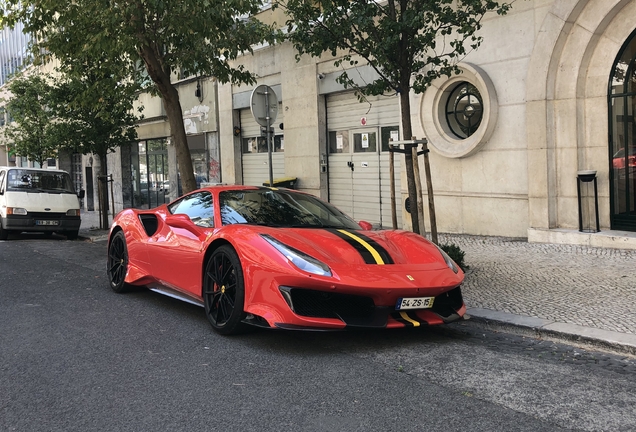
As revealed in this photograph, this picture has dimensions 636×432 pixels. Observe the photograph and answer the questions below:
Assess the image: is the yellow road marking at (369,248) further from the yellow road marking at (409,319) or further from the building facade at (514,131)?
the building facade at (514,131)

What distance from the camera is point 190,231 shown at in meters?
6.14

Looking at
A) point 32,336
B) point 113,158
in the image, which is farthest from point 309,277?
point 113,158

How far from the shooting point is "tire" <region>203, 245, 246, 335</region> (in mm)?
5129

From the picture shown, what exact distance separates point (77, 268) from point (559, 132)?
315 inches

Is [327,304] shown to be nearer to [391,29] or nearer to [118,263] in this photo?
[118,263]

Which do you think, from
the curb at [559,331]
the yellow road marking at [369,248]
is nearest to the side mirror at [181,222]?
the yellow road marking at [369,248]

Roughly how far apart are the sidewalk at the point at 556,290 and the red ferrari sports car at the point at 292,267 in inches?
34.1

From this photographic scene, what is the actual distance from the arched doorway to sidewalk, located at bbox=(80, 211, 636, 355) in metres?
0.92

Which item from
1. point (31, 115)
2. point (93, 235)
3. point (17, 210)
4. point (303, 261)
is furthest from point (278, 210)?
point (31, 115)

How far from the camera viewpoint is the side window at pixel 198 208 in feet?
20.2

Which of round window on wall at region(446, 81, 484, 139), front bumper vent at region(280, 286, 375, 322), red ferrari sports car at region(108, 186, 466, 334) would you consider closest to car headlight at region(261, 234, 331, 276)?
red ferrari sports car at region(108, 186, 466, 334)

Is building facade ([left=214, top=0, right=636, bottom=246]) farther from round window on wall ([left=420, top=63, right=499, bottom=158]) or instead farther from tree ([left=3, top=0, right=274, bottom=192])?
tree ([left=3, top=0, right=274, bottom=192])

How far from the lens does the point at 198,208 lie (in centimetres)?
650

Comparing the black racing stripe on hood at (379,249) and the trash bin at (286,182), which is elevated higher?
the trash bin at (286,182)
